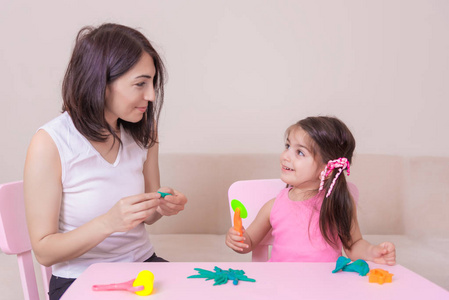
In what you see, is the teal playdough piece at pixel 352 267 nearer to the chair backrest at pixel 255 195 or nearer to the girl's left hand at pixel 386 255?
the girl's left hand at pixel 386 255

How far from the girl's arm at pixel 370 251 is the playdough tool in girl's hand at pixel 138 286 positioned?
1.78 ft

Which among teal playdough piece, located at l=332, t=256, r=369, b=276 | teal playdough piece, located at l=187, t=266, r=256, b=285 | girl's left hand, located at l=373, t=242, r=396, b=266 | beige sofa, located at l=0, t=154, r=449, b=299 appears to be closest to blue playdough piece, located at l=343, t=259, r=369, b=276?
teal playdough piece, located at l=332, t=256, r=369, b=276

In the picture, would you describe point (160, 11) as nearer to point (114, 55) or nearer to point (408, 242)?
point (114, 55)

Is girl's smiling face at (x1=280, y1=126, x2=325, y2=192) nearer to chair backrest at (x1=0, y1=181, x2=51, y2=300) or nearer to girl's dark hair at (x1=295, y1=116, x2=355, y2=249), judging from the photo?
girl's dark hair at (x1=295, y1=116, x2=355, y2=249)

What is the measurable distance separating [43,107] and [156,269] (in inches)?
62.1

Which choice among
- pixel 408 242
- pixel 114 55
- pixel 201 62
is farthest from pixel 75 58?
pixel 408 242

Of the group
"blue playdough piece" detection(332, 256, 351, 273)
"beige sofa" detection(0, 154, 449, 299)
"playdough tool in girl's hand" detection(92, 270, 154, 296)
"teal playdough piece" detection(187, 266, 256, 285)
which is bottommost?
"beige sofa" detection(0, 154, 449, 299)

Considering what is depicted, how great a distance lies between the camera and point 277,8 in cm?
238

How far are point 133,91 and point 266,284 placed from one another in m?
0.64

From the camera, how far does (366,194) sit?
7.65 ft

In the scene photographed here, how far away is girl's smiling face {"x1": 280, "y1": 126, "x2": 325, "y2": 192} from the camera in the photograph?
1.43 m

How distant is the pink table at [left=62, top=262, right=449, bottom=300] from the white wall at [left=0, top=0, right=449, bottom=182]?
136 centimetres

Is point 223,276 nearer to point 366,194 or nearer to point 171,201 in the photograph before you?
point 171,201

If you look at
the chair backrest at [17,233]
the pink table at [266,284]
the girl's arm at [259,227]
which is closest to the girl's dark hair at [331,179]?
the girl's arm at [259,227]
